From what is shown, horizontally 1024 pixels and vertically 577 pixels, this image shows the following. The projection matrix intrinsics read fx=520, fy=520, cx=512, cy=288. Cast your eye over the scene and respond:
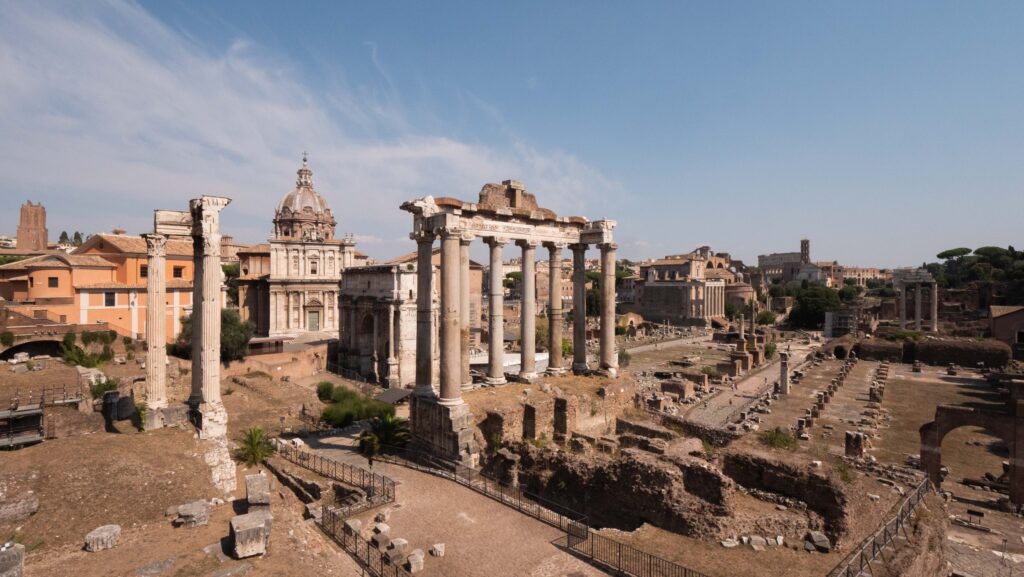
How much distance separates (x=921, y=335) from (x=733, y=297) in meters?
50.9

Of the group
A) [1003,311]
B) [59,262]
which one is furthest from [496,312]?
[1003,311]

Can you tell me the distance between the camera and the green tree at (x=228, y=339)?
3619cm

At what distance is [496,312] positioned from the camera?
787 inches

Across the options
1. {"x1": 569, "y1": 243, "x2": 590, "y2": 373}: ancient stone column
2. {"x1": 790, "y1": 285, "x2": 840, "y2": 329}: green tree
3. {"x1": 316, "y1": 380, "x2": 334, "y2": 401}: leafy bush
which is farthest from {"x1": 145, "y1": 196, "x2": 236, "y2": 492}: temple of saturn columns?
{"x1": 790, "y1": 285, "x2": 840, "y2": 329}: green tree

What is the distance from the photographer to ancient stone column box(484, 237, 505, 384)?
1944 cm

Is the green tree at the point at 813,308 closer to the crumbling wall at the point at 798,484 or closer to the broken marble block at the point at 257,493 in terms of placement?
the crumbling wall at the point at 798,484

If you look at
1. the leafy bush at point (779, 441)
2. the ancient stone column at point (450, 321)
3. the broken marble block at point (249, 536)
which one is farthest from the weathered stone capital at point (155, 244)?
the leafy bush at point (779, 441)

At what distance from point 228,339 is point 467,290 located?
2628cm

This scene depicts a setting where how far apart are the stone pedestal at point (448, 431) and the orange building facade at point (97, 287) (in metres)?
28.9

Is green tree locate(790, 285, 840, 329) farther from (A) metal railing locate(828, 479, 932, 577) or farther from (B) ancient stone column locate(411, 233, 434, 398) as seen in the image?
(B) ancient stone column locate(411, 233, 434, 398)

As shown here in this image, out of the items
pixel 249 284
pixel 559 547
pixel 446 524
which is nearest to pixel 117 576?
pixel 446 524

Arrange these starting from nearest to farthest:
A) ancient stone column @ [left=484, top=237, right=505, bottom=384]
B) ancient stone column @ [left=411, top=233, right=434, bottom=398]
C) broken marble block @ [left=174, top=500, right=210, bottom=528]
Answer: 1. broken marble block @ [left=174, top=500, right=210, bottom=528]
2. ancient stone column @ [left=411, top=233, right=434, bottom=398]
3. ancient stone column @ [left=484, top=237, right=505, bottom=384]

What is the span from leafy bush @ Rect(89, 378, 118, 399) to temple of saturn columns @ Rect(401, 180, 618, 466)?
1384cm

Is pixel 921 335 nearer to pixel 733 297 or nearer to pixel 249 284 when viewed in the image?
pixel 733 297
